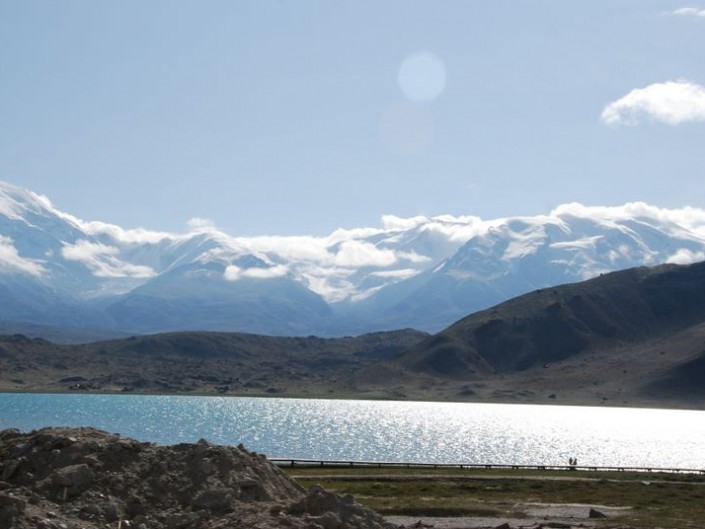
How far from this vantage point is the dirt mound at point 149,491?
125ft

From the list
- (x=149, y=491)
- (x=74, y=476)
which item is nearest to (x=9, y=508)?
(x=74, y=476)

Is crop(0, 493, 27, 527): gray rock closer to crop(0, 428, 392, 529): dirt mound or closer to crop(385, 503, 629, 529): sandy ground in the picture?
crop(0, 428, 392, 529): dirt mound

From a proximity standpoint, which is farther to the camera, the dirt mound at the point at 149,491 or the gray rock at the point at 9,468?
the gray rock at the point at 9,468

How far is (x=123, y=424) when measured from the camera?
631ft

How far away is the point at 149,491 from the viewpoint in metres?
41.1

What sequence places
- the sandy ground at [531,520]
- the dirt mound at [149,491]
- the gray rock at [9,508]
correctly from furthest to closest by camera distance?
the sandy ground at [531,520] < the dirt mound at [149,491] < the gray rock at [9,508]

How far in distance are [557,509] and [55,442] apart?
116 ft

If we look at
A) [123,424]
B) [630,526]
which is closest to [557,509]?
[630,526]

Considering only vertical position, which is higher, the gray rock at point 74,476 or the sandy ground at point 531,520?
the gray rock at point 74,476

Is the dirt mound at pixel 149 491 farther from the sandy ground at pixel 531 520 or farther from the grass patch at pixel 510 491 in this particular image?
the grass patch at pixel 510 491

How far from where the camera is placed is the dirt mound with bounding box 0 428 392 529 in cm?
3803

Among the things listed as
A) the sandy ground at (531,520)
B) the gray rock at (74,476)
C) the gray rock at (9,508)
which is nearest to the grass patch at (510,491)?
the sandy ground at (531,520)

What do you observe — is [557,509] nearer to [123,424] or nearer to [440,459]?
[440,459]

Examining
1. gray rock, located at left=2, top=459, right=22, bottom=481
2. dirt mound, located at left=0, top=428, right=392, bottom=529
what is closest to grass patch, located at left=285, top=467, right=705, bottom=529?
dirt mound, located at left=0, top=428, right=392, bottom=529
